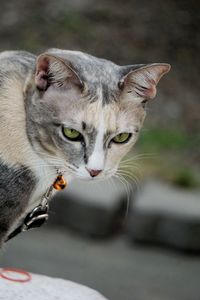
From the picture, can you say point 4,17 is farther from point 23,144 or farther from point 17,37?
point 23,144

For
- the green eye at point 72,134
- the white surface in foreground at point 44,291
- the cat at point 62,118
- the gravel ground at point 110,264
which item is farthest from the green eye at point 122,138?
the gravel ground at point 110,264

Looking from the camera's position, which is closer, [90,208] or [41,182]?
[41,182]

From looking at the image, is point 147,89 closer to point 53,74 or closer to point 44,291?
point 53,74

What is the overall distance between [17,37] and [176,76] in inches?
61.4

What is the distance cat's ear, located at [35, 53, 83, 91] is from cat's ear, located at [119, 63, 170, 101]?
0.61ft

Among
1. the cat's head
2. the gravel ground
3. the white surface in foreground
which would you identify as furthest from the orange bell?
the gravel ground

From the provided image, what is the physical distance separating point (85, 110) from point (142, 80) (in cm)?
25

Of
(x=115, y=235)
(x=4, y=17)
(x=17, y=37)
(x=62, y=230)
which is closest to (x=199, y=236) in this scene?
(x=115, y=235)

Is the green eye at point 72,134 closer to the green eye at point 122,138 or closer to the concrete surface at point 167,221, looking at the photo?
the green eye at point 122,138

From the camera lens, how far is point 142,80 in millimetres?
2809

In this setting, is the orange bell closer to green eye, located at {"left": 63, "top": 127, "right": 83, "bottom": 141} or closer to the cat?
the cat

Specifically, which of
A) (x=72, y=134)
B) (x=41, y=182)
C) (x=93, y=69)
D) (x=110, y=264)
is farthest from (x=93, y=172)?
(x=110, y=264)

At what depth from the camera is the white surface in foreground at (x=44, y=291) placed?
9.68 ft

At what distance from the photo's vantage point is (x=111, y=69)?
9.55 feet
